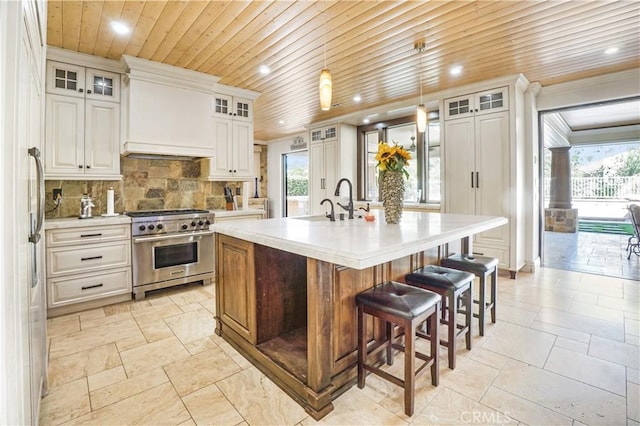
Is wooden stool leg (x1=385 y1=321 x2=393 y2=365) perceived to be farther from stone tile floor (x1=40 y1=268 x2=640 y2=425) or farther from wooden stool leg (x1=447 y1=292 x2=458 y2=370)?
wooden stool leg (x1=447 y1=292 x2=458 y2=370)

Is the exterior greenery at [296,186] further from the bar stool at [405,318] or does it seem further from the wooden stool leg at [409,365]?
the wooden stool leg at [409,365]

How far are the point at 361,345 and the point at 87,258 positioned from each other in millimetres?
2977

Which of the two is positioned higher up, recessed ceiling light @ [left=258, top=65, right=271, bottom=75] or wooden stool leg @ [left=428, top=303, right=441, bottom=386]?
recessed ceiling light @ [left=258, top=65, right=271, bottom=75]

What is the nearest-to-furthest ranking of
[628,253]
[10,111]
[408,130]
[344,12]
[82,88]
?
[10,111] → [344,12] → [82,88] → [628,253] → [408,130]

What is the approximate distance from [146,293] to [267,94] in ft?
10.7

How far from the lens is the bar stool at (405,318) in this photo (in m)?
1.69

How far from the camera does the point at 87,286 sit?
325 centimetres

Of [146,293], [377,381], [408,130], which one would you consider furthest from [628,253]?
[146,293]

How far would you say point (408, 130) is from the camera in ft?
19.5

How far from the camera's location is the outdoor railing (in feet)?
17.7

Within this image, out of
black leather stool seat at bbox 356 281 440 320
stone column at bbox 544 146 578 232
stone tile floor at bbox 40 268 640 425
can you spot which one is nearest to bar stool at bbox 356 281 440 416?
black leather stool seat at bbox 356 281 440 320

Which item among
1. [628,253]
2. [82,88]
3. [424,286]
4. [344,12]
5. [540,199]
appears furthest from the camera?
[628,253]

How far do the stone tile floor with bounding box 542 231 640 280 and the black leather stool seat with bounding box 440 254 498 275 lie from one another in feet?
9.56

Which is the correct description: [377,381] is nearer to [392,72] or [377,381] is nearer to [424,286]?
[424,286]
